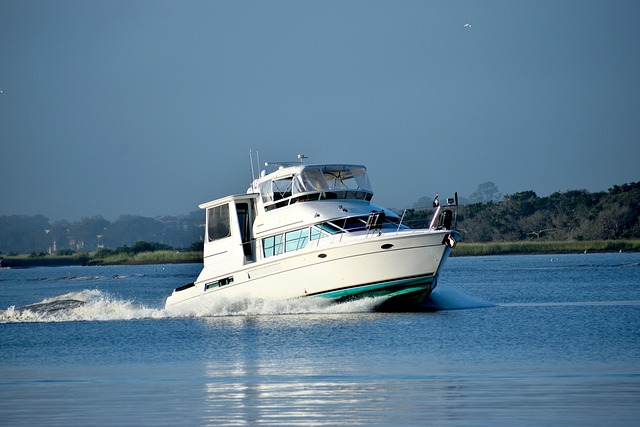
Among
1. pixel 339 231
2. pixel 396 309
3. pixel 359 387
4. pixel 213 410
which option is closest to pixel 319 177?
pixel 339 231

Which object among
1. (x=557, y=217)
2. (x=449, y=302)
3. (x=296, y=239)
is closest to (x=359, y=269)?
(x=296, y=239)

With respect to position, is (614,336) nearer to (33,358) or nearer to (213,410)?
(213,410)

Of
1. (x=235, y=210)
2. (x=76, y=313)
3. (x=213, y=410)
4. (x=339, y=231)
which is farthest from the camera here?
(x=76, y=313)

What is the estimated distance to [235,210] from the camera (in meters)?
34.4

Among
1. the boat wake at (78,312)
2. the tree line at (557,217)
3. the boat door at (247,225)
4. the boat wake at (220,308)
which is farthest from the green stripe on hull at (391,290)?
the tree line at (557,217)

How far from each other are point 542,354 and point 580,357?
915 millimetres

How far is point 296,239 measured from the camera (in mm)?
32125

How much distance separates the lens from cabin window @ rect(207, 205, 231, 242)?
3466 cm

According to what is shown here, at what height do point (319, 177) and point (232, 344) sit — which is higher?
point (319, 177)

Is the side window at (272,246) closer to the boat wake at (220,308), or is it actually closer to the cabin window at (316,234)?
the cabin window at (316,234)

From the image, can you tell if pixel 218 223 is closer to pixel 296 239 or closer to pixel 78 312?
pixel 296 239

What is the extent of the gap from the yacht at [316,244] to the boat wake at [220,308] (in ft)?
0.89

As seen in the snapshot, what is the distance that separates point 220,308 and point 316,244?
5242 millimetres

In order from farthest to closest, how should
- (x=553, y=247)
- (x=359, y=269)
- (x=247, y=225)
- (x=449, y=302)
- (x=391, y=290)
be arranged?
(x=553, y=247) → (x=449, y=302) → (x=247, y=225) → (x=391, y=290) → (x=359, y=269)
